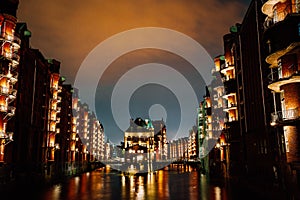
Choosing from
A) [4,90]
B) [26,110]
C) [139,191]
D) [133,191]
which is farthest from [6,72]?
[139,191]

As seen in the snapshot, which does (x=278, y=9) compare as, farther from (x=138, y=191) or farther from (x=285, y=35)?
(x=138, y=191)

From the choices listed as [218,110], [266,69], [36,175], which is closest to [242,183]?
[266,69]

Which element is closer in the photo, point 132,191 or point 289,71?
point 289,71

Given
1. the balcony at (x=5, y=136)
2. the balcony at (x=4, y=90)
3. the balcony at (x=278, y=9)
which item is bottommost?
the balcony at (x=5, y=136)

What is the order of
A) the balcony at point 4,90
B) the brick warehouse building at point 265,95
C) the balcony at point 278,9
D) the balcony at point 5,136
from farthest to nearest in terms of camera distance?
the balcony at point 4,90 < the balcony at point 5,136 < the balcony at point 278,9 < the brick warehouse building at point 265,95

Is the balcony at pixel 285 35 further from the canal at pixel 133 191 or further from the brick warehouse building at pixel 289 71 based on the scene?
the canal at pixel 133 191

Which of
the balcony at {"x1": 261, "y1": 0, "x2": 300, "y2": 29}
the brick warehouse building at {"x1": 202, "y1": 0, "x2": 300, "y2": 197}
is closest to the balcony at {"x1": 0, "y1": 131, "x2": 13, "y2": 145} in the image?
the brick warehouse building at {"x1": 202, "y1": 0, "x2": 300, "y2": 197}

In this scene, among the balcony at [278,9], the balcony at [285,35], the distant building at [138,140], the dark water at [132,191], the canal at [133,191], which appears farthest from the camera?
the distant building at [138,140]

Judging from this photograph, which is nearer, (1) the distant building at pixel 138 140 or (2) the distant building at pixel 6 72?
(2) the distant building at pixel 6 72

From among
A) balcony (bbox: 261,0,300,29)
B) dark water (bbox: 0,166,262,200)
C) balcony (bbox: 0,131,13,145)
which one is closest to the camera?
balcony (bbox: 261,0,300,29)

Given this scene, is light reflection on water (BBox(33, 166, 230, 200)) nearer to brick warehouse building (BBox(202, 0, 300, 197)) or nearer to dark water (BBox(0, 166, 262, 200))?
dark water (BBox(0, 166, 262, 200))

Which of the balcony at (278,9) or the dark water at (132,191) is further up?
the balcony at (278,9)

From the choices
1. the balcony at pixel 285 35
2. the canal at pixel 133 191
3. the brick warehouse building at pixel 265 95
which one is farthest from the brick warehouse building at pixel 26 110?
the balcony at pixel 285 35

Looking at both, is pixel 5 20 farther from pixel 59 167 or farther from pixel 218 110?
pixel 218 110
